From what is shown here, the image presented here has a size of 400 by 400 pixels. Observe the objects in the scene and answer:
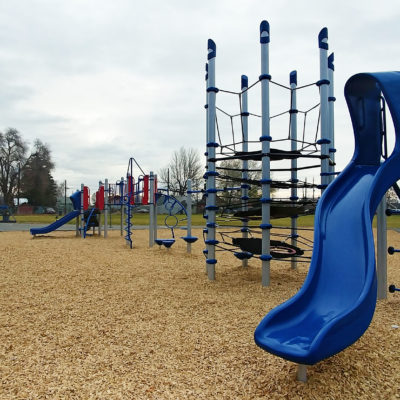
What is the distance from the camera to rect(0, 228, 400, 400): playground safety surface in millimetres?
2416

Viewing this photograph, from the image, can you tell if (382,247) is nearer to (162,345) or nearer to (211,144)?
(211,144)

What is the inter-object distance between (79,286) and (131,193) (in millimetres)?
6541

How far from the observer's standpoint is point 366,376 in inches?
99.0

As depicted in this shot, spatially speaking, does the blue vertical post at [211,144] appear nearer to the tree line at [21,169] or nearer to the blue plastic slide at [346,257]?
the blue plastic slide at [346,257]

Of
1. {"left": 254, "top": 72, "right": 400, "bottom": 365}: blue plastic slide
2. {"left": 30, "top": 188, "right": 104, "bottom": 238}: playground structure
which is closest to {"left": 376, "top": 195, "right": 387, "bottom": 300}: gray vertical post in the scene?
{"left": 254, "top": 72, "right": 400, "bottom": 365}: blue plastic slide

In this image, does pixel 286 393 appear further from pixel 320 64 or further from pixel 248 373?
pixel 320 64

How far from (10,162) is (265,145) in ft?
→ 154

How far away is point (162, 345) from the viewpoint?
316 cm

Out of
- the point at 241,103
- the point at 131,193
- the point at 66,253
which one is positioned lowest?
the point at 66,253

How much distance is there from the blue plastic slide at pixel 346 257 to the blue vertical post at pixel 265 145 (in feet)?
4.10

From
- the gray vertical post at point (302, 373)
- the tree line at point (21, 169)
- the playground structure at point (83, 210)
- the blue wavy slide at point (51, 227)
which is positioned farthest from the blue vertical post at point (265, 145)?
A: the tree line at point (21, 169)

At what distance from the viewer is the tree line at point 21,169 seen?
4506 centimetres

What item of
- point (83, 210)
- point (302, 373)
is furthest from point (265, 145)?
point (83, 210)

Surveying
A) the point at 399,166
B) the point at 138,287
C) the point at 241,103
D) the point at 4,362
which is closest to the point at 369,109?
the point at 399,166
